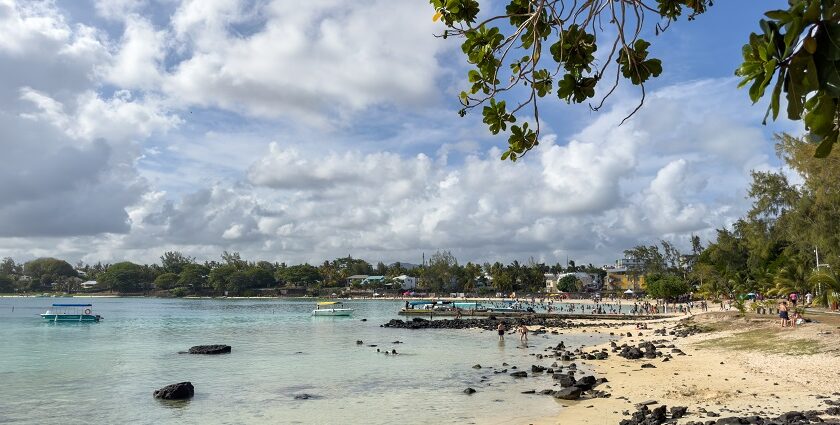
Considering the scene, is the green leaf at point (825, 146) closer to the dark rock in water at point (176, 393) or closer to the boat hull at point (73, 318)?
the dark rock in water at point (176, 393)

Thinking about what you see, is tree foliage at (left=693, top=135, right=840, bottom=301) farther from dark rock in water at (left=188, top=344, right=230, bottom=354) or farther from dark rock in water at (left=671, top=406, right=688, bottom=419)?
dark rock in water at (left=188, top=344, right=230, bottom=354)

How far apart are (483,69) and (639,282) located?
145570 millimetres

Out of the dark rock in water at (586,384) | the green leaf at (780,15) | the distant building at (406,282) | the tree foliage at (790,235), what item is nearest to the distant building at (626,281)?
the distant building at (406,282)

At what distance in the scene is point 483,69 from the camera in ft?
15.8

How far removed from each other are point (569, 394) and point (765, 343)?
1420cm

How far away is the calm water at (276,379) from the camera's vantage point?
1983 cm

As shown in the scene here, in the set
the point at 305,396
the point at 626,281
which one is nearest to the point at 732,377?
the point at 305,396

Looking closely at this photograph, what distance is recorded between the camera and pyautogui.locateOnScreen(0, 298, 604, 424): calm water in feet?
65.1

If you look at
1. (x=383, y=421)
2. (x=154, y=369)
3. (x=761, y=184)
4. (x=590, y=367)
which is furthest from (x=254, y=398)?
(x=761, y=184)

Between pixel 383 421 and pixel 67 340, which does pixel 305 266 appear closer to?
pixel 67 340

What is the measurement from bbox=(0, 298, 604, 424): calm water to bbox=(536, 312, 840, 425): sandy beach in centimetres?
235

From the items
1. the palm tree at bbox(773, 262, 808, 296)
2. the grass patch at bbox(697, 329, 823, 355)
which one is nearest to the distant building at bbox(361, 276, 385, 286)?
the palm tree at bbox(773, 262, 808, 296)

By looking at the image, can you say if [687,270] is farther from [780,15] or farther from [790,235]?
[780,15]

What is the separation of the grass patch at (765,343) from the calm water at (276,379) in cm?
932
